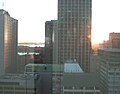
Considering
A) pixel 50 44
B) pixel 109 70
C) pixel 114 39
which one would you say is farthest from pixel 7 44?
pixel 114 39

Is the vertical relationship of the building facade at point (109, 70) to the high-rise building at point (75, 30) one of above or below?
below

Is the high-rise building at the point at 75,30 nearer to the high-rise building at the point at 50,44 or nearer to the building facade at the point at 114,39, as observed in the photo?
the high-rise building at the point at 50,44

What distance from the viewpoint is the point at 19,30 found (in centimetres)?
276

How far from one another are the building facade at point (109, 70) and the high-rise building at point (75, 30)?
36 centimetres

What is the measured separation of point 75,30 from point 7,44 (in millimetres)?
1711

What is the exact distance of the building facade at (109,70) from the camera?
287 cm

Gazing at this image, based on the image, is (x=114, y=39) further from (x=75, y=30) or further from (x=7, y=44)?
(x=7, y=44)

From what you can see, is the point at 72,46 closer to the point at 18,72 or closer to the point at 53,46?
the point at 53,46

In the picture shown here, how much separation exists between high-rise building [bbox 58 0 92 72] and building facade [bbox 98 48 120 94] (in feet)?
1.17

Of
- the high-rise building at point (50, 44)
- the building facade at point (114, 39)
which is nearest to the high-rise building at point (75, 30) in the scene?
the high-rise building at point (50, 44)

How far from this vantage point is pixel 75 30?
4059 millimetres

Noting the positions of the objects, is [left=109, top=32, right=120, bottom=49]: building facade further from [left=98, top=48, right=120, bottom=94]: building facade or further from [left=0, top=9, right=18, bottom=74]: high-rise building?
[left=0, top=9, right=18, bottom=74]: high-rise building

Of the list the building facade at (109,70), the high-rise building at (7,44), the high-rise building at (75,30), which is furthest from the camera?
the high-rise building at (75,30)

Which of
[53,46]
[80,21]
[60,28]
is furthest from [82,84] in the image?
[80,21]
